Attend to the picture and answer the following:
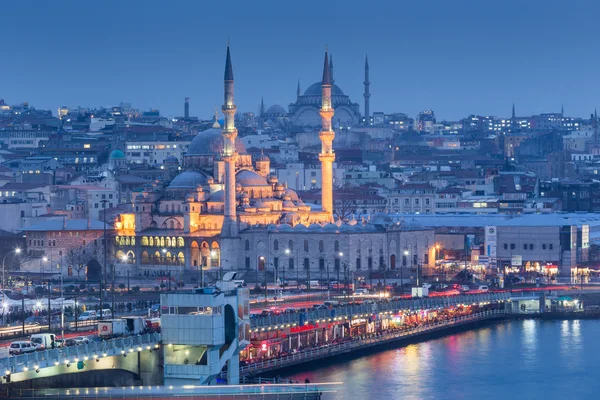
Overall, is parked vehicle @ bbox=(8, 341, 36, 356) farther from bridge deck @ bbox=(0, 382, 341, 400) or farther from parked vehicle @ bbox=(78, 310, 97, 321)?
parked vehicle @ bbox=(78, 310, 97, 321)

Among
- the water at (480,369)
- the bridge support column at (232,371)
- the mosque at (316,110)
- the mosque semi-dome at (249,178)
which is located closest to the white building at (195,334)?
the bridge support column at (232,371)

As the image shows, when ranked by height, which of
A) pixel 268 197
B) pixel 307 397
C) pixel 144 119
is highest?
pixel 144 119

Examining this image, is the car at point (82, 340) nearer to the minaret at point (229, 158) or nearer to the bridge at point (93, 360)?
the bridge at point (93, 360)

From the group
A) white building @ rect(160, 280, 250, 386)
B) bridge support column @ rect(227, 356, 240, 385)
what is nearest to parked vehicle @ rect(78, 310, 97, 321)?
bridge support column @ rect(227, 356, 240, 385)

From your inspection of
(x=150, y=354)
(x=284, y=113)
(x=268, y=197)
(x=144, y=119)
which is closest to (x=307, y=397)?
(x=150, y=354)

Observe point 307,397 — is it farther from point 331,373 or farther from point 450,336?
point 450,336

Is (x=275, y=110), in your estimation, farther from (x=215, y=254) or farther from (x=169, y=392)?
(x=169, y=392)
